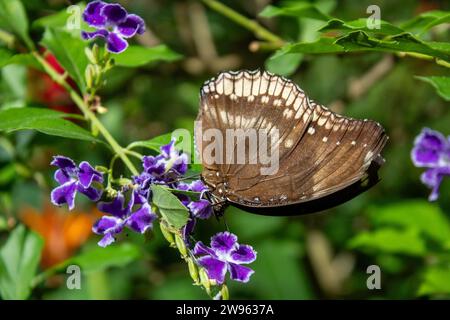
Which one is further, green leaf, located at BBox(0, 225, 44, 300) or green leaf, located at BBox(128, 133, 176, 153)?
green leaf, located at BBox(0, 225, 44, 300)

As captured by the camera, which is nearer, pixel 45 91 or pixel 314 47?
pixel 314 47

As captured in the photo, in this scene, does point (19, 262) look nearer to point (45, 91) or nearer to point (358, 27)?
point (45, 91)

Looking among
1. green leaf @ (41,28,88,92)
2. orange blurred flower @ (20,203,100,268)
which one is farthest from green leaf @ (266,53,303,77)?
orange blurred flower @ (20,203,100,268)

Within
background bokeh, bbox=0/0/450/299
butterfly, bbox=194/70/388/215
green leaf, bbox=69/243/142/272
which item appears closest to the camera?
butterfly, bbox=194/70/388/215

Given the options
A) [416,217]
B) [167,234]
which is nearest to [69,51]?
[167,234]

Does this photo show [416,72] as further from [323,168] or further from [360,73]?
[323,168]

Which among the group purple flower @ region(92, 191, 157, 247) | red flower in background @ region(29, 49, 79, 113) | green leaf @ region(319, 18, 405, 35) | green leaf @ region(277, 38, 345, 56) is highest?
red flower in background @ region(29, 49, 79, 113)

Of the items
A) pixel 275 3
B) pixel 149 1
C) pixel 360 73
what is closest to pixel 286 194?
pixel 275 3

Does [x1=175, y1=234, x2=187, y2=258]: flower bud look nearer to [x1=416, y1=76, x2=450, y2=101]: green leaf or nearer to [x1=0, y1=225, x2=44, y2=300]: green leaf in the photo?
[x1=416, y1=76, x2=450, y2=101]: green leaf
